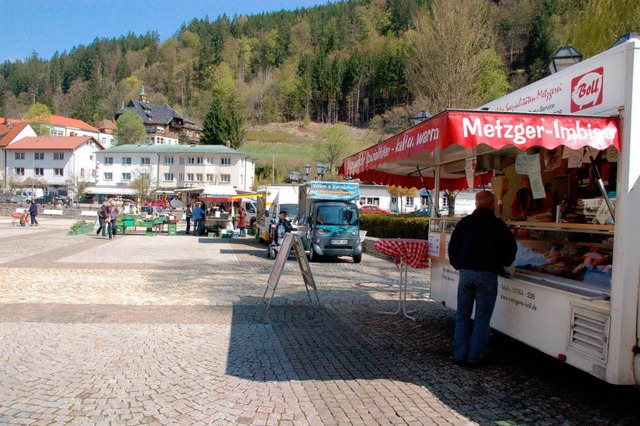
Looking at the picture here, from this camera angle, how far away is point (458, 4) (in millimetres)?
22156

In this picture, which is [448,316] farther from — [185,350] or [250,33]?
[250,33]

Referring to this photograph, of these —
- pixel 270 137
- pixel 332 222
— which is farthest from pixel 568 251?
pixel 270 137

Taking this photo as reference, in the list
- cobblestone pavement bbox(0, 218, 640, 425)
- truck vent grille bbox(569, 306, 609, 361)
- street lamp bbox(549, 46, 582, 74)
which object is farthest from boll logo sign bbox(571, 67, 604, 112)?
cobblestone pavement bbox(0, 218, 640, 425)

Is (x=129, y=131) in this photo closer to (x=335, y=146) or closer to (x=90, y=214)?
(x=335, y=146)

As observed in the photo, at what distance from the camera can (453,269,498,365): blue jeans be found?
17.8 feet

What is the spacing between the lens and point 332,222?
57.2ft

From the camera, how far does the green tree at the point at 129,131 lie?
327 ft

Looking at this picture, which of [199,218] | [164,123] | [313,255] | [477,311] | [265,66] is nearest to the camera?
[477,311]

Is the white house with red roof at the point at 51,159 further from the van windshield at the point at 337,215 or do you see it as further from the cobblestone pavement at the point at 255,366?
the cobblestone pavement at the point at 255,366

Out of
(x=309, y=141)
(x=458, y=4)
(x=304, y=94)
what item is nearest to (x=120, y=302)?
(x=458, y=4)

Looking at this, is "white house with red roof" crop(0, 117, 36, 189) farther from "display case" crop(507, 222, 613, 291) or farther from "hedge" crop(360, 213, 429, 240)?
"display case" crop(507, 222, 613, 291)

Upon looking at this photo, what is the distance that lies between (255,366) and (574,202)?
3.95 metres

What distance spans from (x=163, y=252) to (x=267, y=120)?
11833 cm

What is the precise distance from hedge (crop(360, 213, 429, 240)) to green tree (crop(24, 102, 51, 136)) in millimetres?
94935
